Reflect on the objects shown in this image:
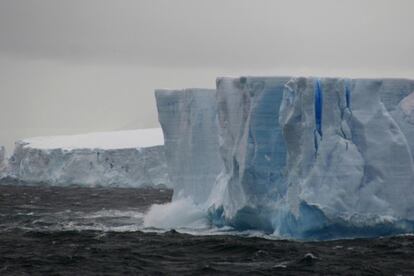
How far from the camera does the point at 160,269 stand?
56.4 ft

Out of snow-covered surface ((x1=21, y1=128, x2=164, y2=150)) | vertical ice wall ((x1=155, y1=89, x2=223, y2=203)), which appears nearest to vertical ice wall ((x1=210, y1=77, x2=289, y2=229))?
vertical ice wall ((x1=155, y1=89, x2=223, y2=203))

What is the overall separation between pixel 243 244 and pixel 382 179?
4202 mm

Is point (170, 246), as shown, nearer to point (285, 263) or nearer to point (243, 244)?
point (243, 244)

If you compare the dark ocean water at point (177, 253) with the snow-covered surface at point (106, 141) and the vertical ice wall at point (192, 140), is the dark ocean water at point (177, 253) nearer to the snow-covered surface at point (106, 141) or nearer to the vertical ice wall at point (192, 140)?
the vertical ice wall at point (192, 140)

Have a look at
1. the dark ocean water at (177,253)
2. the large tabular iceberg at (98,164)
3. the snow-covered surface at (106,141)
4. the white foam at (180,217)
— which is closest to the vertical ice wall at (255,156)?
the dark ocean water at (177,253)

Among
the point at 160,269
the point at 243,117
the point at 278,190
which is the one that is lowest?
the point at 160,269

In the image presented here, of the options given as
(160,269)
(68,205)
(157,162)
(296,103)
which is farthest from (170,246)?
(157,162)

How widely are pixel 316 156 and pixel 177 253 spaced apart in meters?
4.85

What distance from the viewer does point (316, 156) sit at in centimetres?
2173

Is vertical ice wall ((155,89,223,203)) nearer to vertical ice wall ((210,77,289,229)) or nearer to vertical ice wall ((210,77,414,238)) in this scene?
vertical ice wall ((210,77,289,229))

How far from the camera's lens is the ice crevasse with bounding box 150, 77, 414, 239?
69.8 feet

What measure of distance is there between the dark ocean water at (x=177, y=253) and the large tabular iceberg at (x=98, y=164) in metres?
29.4

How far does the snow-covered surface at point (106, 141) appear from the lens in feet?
197

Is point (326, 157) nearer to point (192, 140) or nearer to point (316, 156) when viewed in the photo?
point (316, 156)
